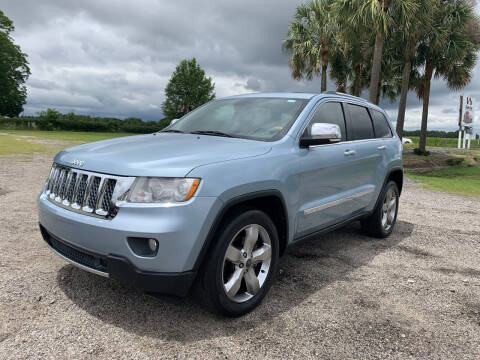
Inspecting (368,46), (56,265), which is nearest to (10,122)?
(368,46)

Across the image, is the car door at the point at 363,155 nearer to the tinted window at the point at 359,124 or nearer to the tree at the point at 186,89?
the tinted window at the point at 359,124

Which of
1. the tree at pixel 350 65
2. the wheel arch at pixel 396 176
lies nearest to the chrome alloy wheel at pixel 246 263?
the wheel arch at pixel 396 176

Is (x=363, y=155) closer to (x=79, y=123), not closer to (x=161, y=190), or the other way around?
(x=161, y=190)

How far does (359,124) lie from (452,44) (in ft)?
69.3

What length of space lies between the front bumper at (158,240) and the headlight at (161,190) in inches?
2.4

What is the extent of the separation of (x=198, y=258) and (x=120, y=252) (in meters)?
0.51

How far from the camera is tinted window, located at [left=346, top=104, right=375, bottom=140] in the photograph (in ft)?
15.5

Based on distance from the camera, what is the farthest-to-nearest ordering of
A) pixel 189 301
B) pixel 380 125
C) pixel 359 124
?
pixel 380 125 → pixel 359 124 → pixel 189 301

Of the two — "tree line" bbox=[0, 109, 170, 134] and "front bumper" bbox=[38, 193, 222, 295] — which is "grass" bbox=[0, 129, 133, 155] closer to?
"front bumper" bbox=[38, 193, 222, 295]

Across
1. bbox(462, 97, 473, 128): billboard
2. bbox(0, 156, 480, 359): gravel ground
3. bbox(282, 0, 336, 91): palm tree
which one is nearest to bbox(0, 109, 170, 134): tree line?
bbox(282, 0, 336, 91): palm tree

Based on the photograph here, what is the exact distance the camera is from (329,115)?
429 cm

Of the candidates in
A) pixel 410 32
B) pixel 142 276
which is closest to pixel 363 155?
pixel 142 276

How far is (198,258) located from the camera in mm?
2742

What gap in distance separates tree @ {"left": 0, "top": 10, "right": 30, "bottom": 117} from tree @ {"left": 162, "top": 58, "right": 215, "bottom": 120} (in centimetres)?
1878
